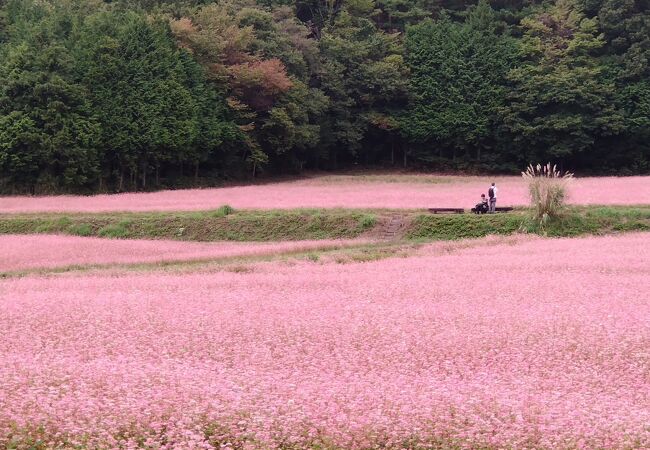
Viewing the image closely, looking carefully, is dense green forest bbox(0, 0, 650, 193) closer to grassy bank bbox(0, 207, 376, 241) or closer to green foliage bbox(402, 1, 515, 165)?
green foliage bbox(402, 1, 515, 165)

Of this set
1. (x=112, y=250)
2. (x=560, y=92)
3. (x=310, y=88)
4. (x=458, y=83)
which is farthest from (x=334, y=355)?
(x=458, y=83)

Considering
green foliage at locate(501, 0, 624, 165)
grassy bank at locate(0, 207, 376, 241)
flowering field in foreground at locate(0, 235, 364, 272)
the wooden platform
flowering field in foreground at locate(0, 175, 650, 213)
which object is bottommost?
flowering field in foreground at locate(0, 235, 364, 272)

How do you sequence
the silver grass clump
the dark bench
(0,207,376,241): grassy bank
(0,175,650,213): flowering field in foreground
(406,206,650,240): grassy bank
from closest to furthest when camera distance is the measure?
the silver grass clump
(406,206,650,240): grassy bank
(0,207,376,241): grassy bank
the dark bench
(0,175,650,213): flowering field in foreground

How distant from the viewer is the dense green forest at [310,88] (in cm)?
5547

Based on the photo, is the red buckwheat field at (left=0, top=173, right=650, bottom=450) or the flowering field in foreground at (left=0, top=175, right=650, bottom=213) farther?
the flowering field in foreground at (left=0, top=175, right=650, bottom=213)

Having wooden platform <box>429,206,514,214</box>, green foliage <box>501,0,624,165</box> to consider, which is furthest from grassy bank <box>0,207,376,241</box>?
green foliage <box>501,0,624,165</box>

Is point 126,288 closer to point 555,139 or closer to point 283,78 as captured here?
point 283,78

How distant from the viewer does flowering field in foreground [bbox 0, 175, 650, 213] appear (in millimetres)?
44656

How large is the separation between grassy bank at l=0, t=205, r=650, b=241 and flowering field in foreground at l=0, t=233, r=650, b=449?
12896mm

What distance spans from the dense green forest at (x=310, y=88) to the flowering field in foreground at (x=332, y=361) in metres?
34.1

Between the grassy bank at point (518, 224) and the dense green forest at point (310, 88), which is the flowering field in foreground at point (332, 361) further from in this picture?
the dense green forest at point (310, 88)

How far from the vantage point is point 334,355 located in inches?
545

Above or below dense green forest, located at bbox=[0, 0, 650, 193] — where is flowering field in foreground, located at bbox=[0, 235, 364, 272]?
below

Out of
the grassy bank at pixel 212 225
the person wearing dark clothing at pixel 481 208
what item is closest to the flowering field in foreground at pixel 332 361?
the grassy bank at pixel 212 225
